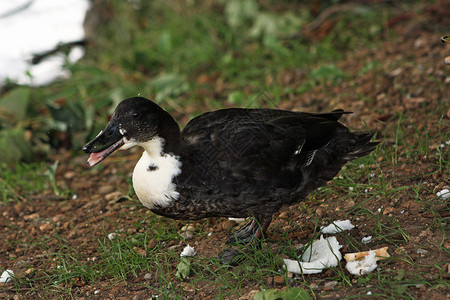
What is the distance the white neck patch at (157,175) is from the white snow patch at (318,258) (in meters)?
0.73

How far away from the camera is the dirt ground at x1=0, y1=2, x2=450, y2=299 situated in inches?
114

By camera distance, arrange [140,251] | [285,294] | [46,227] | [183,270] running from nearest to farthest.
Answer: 1. [285,294]
2. [183,270]
3. [140,251]
4. [46,227]

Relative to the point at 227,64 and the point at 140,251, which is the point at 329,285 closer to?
the point at 140,251

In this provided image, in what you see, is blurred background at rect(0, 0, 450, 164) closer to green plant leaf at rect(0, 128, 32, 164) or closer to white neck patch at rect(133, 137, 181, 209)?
green plant leaf at rect(0, 128, 32, 164)

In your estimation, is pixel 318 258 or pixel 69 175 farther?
pixel 69 175

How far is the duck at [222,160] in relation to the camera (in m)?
2.92

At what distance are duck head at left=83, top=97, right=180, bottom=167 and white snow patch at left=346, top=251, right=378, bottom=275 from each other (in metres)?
1.14

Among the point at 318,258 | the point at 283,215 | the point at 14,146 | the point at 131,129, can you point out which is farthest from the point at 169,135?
the point at 14,146

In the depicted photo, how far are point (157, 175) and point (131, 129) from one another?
285 mm

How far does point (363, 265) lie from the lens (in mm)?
2611

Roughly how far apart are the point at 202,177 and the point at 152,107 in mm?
482

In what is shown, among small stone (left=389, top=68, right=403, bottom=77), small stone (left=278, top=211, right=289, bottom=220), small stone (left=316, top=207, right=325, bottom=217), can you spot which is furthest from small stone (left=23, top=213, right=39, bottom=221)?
small stone (left=389, top=68, right=403, bottom=77)

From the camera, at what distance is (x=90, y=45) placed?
23.7 feet

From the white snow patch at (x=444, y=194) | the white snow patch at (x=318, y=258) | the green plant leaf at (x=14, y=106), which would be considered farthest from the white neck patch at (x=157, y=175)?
the green plant leaf at (x=14, y=106)
